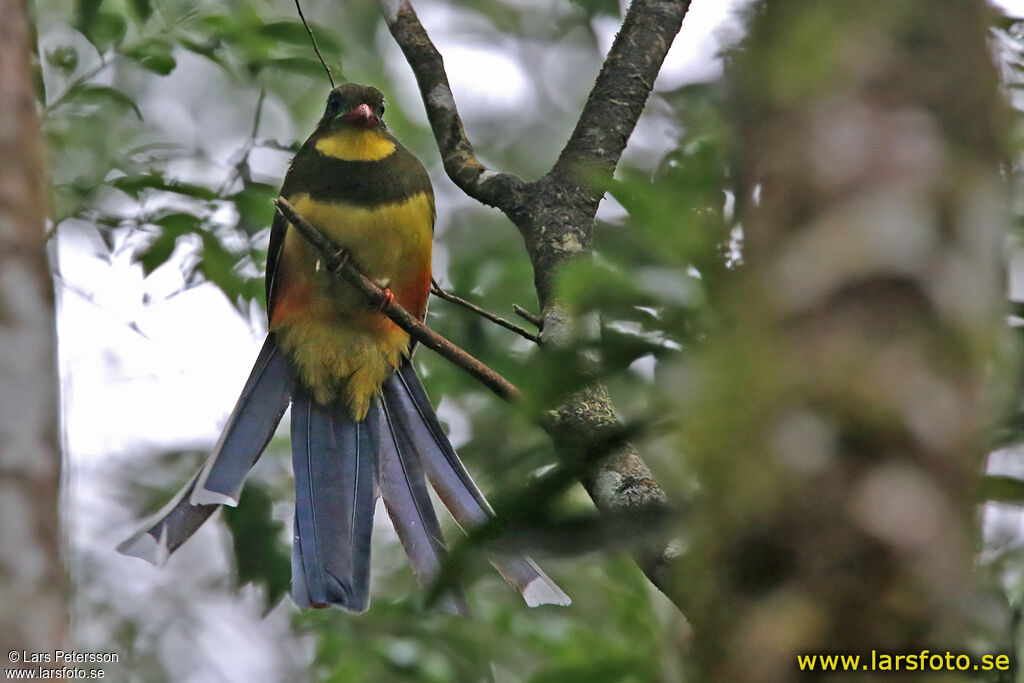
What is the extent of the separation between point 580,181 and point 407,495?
935 mm

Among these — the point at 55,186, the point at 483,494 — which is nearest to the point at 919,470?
the point at 483,494

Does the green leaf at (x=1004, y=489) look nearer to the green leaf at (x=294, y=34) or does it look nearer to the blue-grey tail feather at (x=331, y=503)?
the blue-grey tail feather at (x=331, y=503)

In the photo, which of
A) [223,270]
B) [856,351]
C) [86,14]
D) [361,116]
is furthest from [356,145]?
[856,351]

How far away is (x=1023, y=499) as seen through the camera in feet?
2.96

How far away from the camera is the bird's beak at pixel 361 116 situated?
10.3 feet

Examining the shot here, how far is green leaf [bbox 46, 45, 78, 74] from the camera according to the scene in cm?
270

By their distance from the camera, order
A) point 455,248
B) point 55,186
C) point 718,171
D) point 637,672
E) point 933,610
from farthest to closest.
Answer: point 455,248
point 55,186
point 637,672
point 718,171
point 933,610

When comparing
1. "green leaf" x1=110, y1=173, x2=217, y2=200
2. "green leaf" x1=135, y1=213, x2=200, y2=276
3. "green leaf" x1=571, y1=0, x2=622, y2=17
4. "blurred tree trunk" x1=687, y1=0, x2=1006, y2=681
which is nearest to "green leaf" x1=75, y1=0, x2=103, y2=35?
"green leaf" x1=110, y1=173, x2=217, y2=200

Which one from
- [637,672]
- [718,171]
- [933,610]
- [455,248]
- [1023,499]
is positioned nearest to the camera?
[933,610]

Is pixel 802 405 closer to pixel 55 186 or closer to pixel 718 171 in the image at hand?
pixel 718 171

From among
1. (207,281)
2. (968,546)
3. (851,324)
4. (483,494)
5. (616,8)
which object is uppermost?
(616,8)

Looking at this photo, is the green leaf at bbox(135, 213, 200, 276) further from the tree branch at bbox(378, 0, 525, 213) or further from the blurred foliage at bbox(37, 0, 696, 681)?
the tree branch at bbox(378, 0, 525, 213)

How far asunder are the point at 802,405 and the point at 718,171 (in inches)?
26.7

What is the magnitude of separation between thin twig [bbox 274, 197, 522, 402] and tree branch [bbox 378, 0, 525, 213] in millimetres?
333
